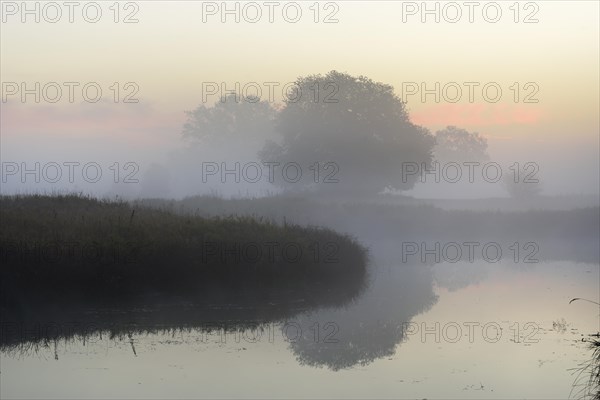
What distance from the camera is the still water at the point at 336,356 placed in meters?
14.9

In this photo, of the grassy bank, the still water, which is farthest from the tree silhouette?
the still water

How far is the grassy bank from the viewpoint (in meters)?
22.8

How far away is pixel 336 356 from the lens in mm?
18234

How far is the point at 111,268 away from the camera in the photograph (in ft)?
77.8

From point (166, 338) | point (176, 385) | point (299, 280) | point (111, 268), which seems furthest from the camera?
point (299, 280)

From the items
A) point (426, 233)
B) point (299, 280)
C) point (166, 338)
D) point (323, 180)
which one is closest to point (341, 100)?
point (323, 180)

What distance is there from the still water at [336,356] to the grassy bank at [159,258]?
2.58 meters

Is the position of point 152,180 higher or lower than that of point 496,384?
higher

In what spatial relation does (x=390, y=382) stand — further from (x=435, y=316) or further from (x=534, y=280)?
(x=534, y=280)

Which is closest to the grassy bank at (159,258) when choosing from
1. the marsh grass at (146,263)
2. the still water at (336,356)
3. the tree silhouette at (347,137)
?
the marsh grass at (146,263)

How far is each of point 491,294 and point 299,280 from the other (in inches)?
294

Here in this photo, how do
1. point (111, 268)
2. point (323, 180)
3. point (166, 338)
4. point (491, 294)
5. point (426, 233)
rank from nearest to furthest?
point (166, 338)
point (111, 268)
point (491, 294)
point (426, 233)
point (323, 180)

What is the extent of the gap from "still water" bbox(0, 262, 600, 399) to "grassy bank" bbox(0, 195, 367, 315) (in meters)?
2.58

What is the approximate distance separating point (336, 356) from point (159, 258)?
8.20 m
